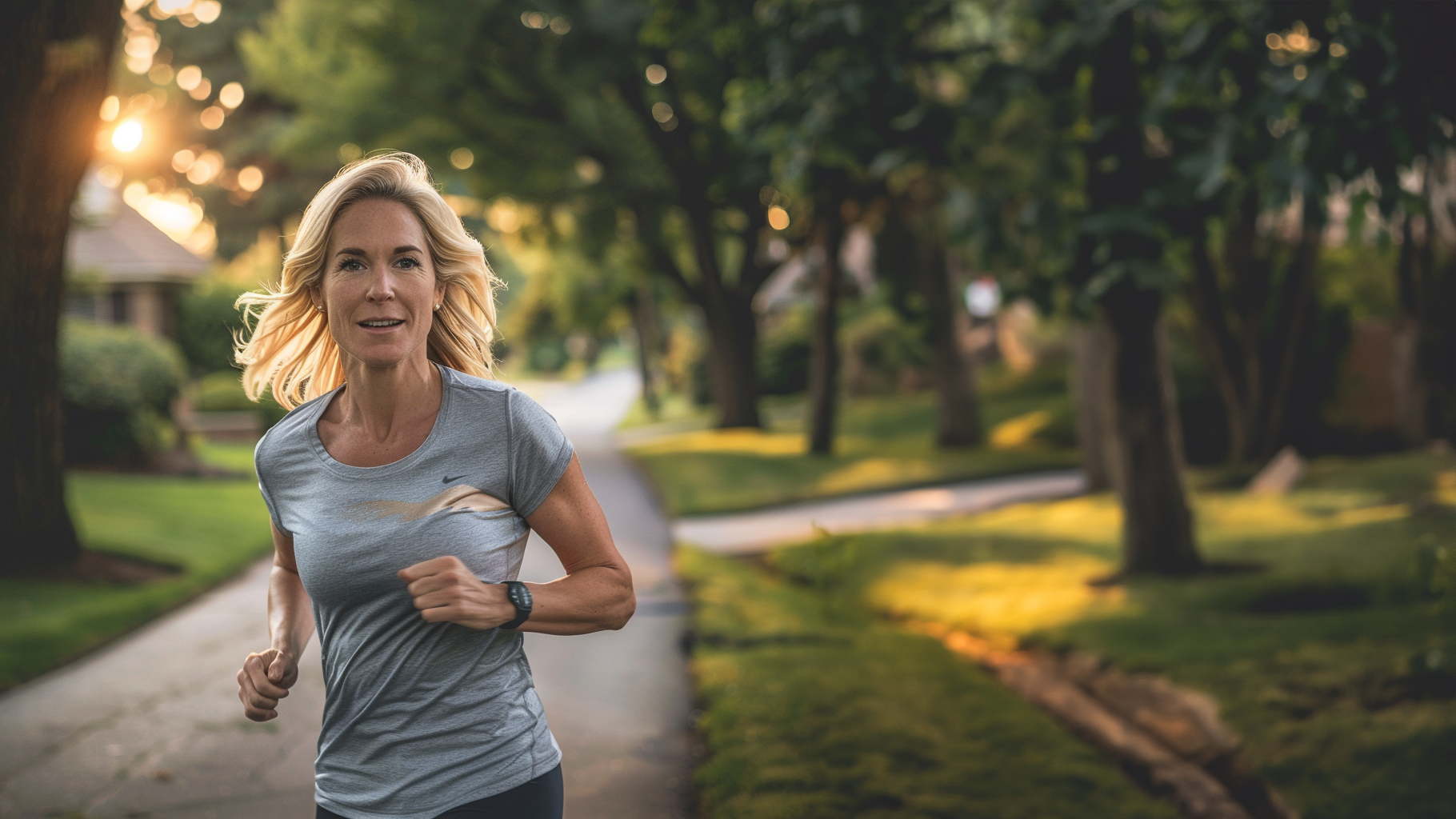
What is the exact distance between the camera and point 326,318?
8.27 feet

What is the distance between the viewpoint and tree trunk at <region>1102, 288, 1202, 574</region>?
30.2ft

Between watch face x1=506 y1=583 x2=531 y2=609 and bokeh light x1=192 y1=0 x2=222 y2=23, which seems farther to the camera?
bokeh light x1=192 y1=0 x2=222 y2=23

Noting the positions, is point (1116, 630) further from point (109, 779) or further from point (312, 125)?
point (312, 125)

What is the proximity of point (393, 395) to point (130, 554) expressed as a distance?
33.0ft

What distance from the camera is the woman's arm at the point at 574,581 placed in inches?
83.0

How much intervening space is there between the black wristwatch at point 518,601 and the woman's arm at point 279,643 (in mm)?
479

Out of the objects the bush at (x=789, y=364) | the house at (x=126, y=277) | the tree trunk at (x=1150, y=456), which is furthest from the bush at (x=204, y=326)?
the tree trunk at (x=1150, y=456)

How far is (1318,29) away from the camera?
17.2 ft

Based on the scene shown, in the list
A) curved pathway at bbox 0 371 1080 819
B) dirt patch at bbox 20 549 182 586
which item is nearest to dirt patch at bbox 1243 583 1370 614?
curved pathway at bbox 0 371 1080 819

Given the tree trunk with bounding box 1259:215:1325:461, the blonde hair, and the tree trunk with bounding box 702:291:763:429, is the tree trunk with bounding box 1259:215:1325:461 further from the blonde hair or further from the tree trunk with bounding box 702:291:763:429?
the blonde hair

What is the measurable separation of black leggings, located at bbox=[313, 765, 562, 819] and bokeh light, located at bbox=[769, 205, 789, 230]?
22340 mm

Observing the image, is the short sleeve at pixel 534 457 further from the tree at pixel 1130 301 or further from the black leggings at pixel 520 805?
the tree at pixel 1130 301

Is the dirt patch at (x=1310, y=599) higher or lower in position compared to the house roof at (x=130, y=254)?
lower

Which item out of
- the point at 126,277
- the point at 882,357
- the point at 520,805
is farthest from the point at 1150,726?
the point at 882,357
